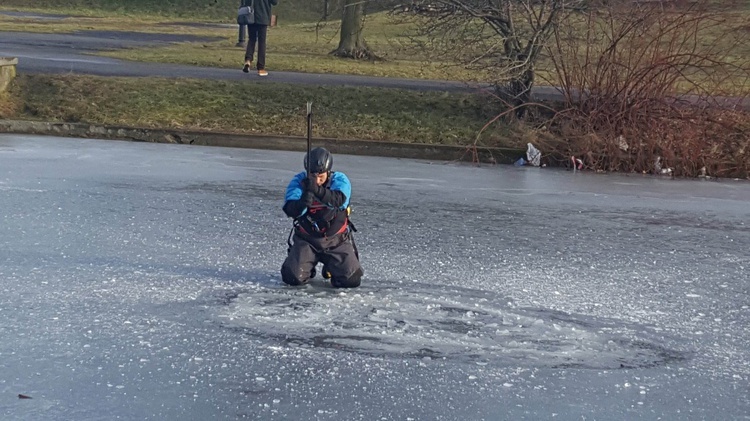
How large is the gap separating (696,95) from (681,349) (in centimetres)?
969

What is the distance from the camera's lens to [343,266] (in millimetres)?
7648

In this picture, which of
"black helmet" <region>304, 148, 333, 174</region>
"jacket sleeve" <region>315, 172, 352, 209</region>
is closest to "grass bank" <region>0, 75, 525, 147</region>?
"jacket sleeve" <region>315, 172, 352, 209</region>

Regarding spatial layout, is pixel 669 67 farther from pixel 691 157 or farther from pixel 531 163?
pixel 531 163

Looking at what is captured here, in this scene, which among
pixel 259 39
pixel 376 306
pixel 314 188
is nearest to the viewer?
pixel 376 306

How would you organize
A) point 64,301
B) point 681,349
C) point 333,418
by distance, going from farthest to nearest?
point 64,301 → point 681,349 → point 333,418

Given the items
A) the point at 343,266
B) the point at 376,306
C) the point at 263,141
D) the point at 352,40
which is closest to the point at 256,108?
the point at 263,141

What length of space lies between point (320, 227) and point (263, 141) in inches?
308

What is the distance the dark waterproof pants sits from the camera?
7660 millimetres

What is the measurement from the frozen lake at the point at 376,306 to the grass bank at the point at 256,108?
3721mm

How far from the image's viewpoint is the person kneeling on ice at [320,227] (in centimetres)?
767

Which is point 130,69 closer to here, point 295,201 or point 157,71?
point 157,71

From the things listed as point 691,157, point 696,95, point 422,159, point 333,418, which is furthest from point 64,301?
point 696,95

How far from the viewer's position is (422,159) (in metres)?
15.3

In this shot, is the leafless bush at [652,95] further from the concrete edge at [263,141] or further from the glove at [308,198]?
the glove at [308,198]
